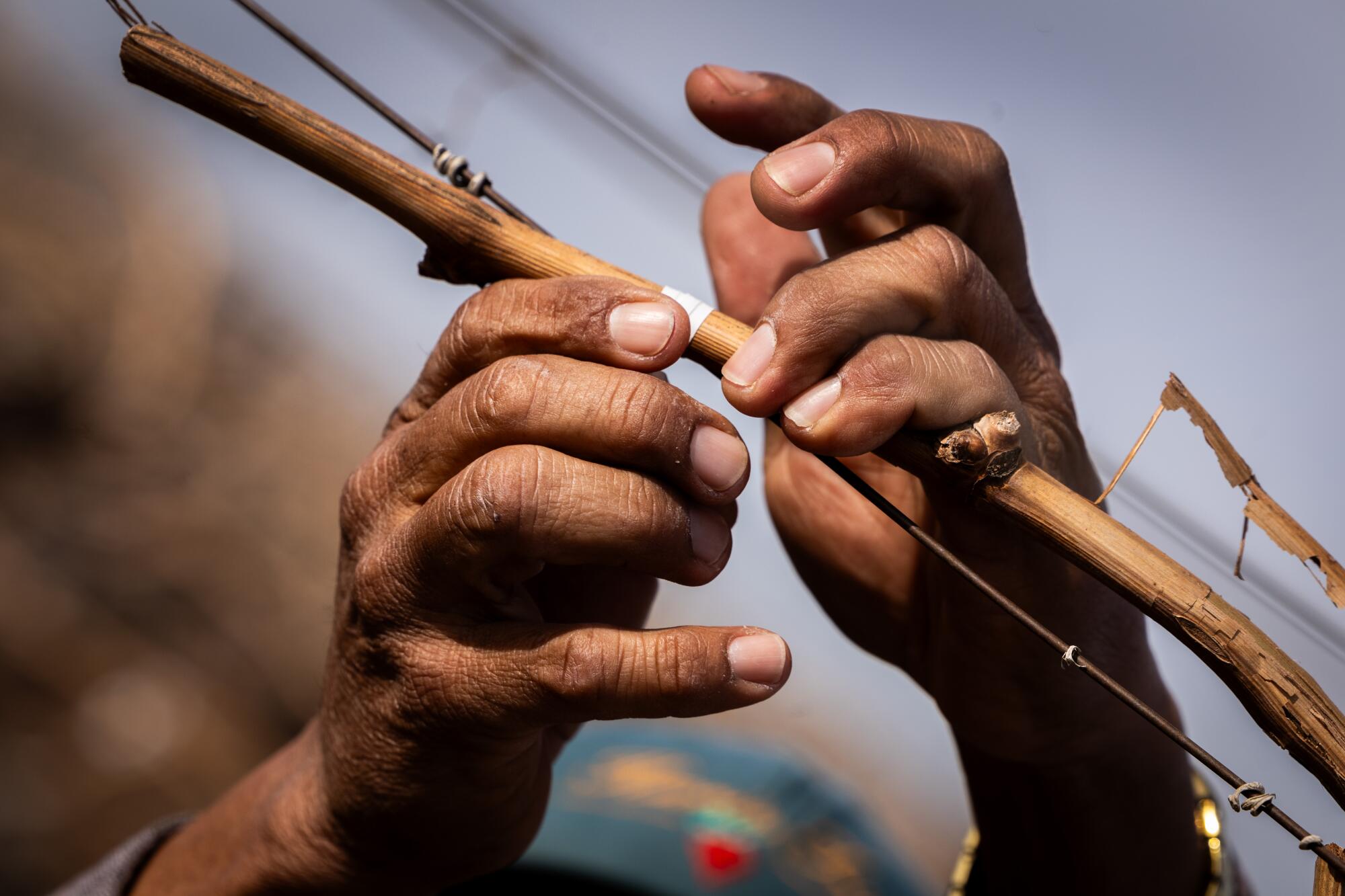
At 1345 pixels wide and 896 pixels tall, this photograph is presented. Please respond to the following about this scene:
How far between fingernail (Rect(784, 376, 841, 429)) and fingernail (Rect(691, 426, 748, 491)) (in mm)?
56

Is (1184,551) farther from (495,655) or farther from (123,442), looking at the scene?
(123,442)

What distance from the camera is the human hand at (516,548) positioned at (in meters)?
0.68

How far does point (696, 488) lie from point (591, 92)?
996 millimetres

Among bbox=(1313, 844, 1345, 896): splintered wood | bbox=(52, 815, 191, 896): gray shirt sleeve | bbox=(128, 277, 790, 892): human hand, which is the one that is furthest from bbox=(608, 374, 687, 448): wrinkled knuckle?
bbox=(52, 815, 191, 896): gray shirt sleeve

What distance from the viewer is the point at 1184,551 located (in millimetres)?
1069

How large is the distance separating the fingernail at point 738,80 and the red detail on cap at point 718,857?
1238 mm

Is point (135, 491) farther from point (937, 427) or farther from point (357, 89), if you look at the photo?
point (937, 427)

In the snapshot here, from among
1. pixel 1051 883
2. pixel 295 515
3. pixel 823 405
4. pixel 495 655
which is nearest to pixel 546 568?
pixel 495 655

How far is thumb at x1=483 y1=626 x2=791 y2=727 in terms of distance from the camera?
685 millimetres

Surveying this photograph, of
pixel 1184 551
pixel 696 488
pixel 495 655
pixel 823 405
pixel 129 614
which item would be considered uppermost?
pixel 1184 551

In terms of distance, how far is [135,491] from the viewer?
286 centimetres

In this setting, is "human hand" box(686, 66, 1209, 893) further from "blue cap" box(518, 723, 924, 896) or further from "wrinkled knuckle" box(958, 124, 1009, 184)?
"blue cap" box(518, 723, 924, 896)

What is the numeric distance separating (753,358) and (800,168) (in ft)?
0.53

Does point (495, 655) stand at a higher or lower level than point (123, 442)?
higher
